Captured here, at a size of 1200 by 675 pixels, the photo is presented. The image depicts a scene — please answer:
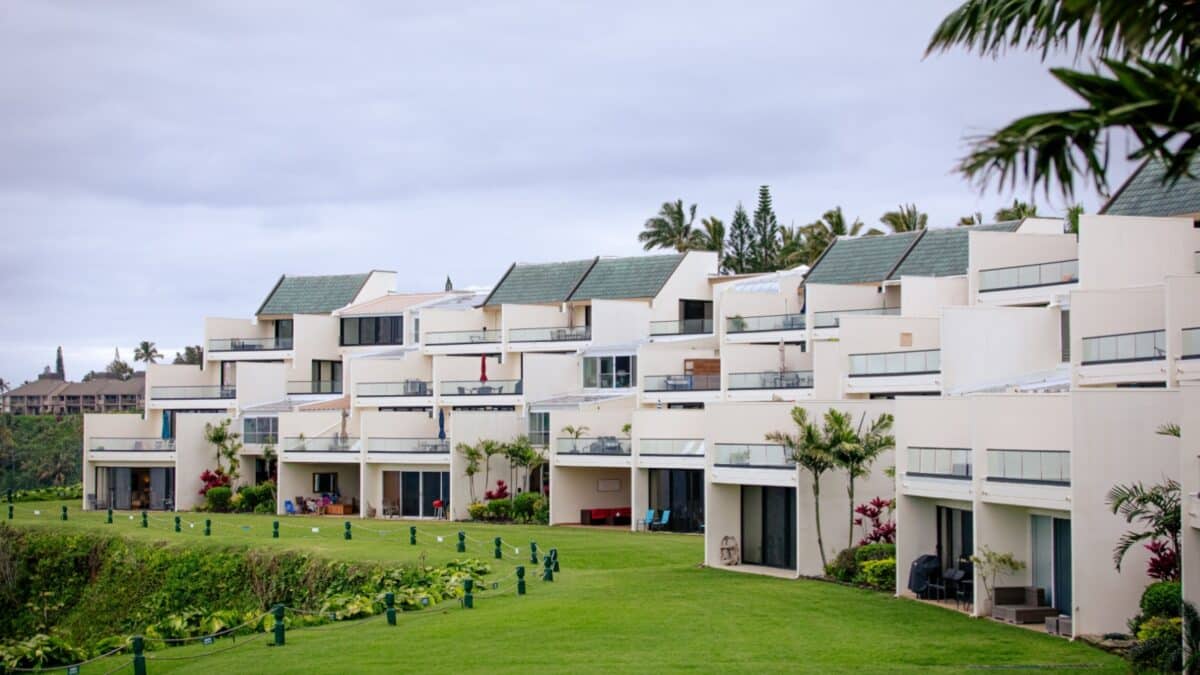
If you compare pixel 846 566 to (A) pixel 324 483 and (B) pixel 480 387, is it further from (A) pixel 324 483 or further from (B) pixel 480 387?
(A) pixel 324 483

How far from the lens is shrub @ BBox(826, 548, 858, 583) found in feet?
119

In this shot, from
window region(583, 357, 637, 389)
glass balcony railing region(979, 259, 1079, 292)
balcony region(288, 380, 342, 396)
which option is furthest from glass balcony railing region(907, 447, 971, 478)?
balcony region(288, 380, 342, 396)

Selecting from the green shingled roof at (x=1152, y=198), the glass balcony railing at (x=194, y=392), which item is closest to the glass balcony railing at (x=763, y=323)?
the green shingled roof at (x=1152, y=198)

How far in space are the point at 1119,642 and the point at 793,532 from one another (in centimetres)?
1582

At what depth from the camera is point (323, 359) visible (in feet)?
261

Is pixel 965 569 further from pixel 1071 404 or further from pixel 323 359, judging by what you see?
pixel 323 359

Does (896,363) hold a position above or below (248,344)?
below

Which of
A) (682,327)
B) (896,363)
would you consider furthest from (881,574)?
(682,327)

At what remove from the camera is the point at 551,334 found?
231 ft

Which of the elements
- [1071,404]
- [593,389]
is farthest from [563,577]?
[593,389]

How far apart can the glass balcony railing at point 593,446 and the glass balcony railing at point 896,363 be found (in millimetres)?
9813

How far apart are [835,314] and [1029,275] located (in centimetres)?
1331

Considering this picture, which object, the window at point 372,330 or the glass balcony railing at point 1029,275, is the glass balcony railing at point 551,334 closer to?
the window at point 372,330

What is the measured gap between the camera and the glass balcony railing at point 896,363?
46.5 meters
